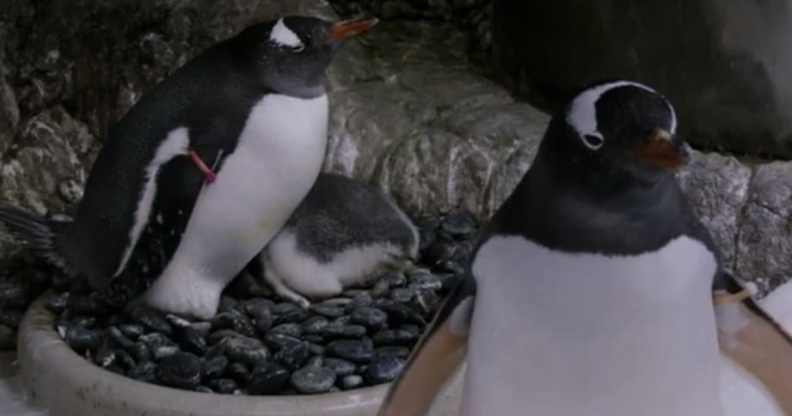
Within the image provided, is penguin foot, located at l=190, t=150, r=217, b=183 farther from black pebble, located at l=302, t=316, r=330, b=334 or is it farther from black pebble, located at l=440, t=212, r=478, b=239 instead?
black pebble, located at l=440, t=212, r=478, b=239

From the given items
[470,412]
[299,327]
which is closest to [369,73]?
[299,327]

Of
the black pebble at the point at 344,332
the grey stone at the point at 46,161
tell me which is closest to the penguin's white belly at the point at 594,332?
the black pebble at the point at 344,332

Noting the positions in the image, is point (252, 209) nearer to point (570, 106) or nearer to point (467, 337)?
point (467, 337)

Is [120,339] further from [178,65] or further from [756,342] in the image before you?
[756,342]

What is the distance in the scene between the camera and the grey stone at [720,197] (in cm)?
184

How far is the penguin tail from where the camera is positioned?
6.15 feet

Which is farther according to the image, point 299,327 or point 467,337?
point 299,327

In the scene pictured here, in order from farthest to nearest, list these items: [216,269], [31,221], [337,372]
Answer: [31,221] < [216,269] < [337,372]

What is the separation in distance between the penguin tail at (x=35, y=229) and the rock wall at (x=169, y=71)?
21 centimetres

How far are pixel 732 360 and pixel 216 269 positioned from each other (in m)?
0.78

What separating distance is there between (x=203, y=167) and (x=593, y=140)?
0.75 meters

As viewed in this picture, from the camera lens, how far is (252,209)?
1692 mm

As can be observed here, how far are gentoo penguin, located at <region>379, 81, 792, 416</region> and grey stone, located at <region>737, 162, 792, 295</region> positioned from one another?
70 centimetres

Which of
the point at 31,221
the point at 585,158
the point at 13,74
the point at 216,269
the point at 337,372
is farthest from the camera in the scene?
the point at 13,74
